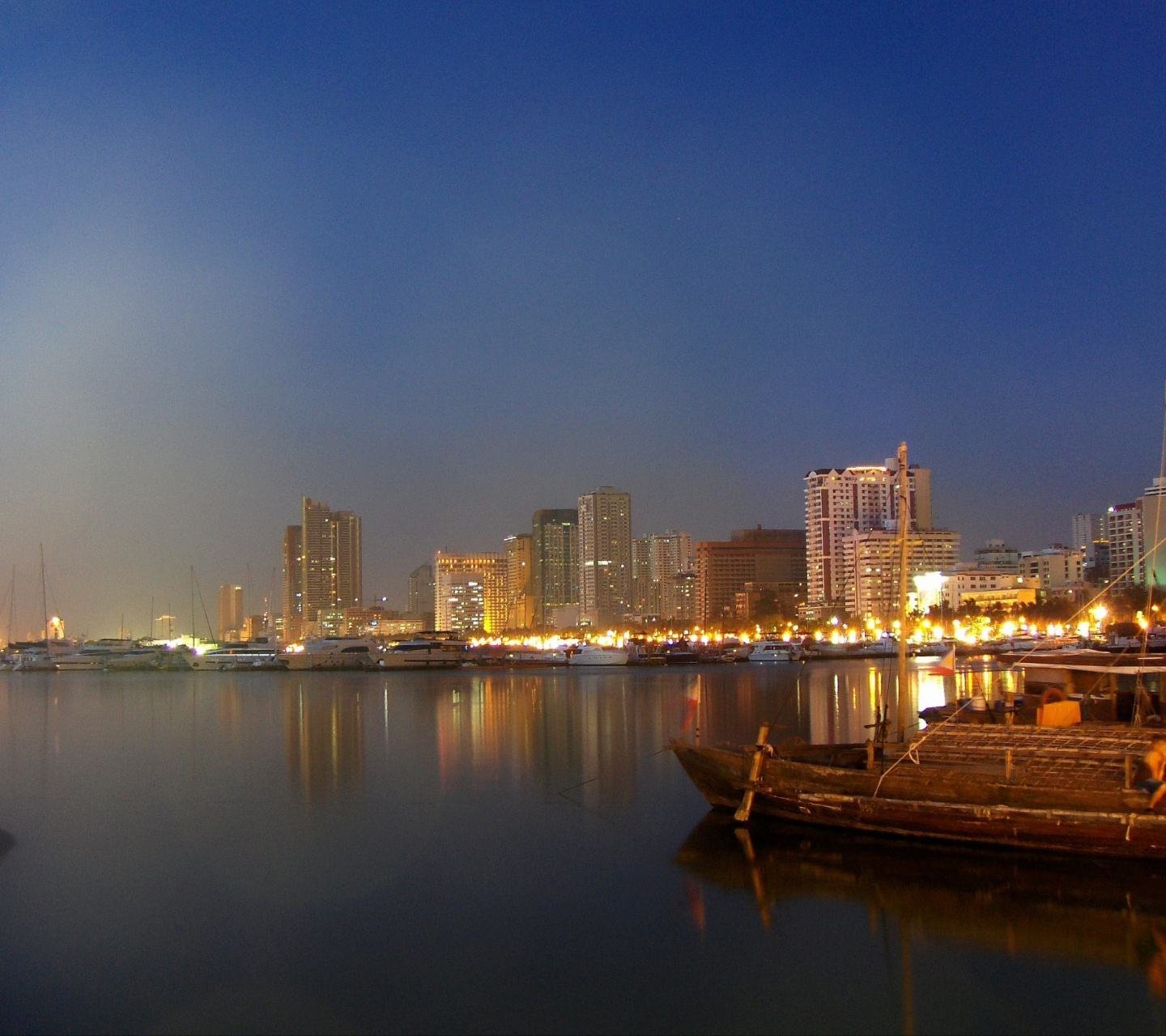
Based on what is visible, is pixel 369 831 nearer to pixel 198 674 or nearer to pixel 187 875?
pixel 187 875

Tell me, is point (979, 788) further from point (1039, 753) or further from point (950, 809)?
point (1039, 753)

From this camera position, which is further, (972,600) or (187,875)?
(972,600)

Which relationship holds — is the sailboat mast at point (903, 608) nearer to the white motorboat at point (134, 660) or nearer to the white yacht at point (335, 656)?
the white yacht at point (335, 656)

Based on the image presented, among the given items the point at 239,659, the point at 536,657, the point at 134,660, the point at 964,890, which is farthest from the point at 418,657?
the point at 964,890

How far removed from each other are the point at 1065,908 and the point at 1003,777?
114 inches

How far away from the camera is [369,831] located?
22344 mm

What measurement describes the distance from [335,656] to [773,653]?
2028 inches

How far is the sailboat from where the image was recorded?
1647 cm

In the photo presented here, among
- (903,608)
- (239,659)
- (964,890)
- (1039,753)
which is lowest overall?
(239,659)

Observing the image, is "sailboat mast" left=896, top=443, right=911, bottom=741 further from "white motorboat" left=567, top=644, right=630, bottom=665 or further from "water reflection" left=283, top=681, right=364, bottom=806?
"white motorboat" left=567, top=644, right=630, bottom=665

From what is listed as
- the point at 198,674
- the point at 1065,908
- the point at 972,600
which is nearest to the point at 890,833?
the point at 1065,908

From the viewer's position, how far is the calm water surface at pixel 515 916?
40.8 ft

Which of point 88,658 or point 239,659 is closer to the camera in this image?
point 239,659

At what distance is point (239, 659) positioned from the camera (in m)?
127
